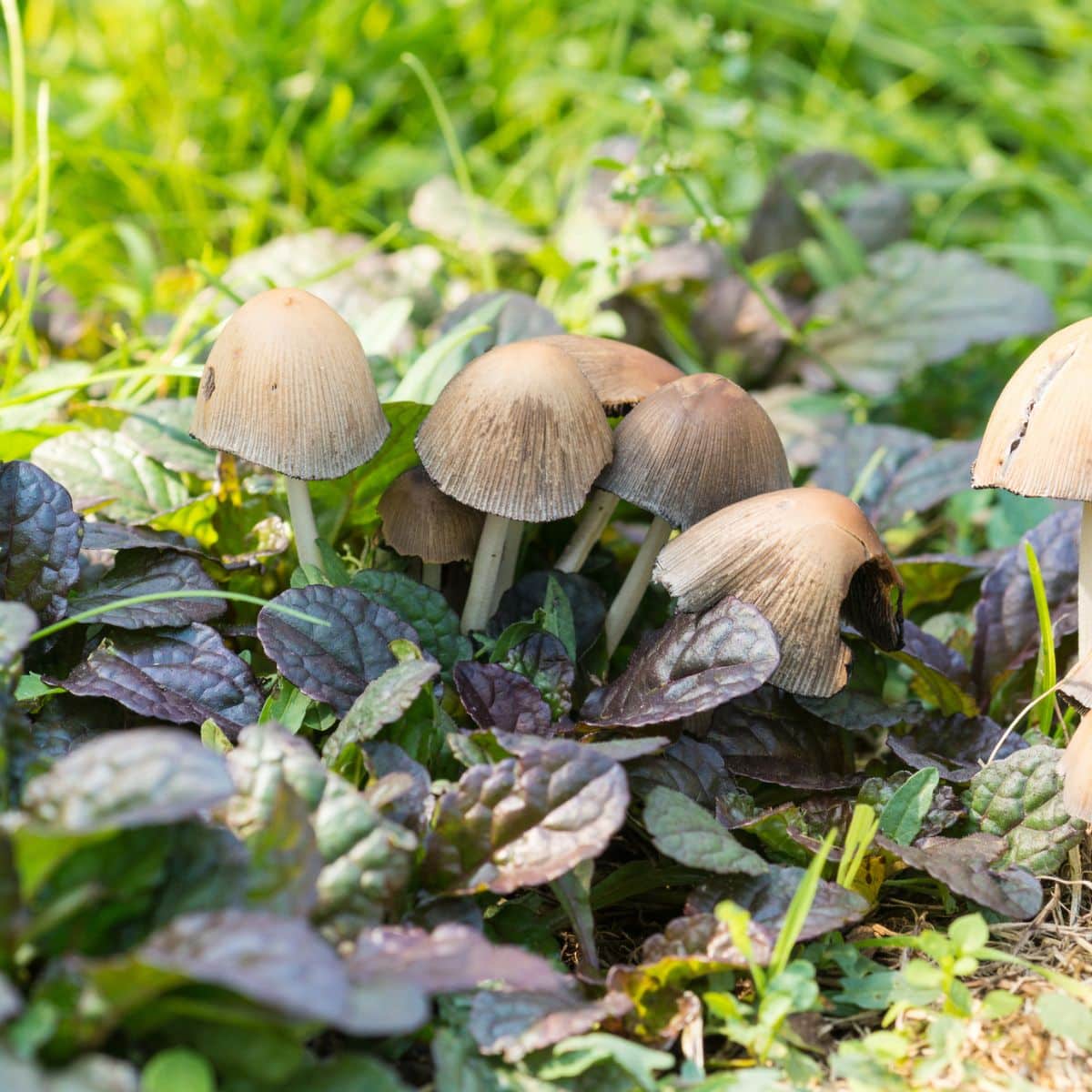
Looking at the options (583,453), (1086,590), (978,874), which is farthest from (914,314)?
(978,874)

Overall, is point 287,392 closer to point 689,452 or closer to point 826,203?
point 689,452

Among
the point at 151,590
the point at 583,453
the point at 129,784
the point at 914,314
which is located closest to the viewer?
the point at 129,784

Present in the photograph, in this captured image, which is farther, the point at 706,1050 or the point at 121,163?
the point at 121,163

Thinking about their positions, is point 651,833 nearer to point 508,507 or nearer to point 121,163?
point 508,507

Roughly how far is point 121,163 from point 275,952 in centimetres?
264

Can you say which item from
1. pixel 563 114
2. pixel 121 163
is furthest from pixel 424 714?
pixel 563 114

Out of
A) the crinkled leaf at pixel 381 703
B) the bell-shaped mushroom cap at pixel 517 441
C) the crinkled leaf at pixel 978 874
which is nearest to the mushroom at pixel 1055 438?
the crinkled leaf at pixel 978 874

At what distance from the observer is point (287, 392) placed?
1500 mm

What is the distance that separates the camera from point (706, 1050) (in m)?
1.38

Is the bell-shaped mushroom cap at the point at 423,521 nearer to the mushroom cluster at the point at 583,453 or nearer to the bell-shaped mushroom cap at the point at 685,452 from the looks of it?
the mushroom cluster at the point at 583,453

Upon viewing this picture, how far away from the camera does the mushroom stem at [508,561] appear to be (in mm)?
1827

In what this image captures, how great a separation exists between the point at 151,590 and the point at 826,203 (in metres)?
2.36

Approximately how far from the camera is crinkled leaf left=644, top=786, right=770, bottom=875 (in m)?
1.39

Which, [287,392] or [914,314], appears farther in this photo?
[914,314]
